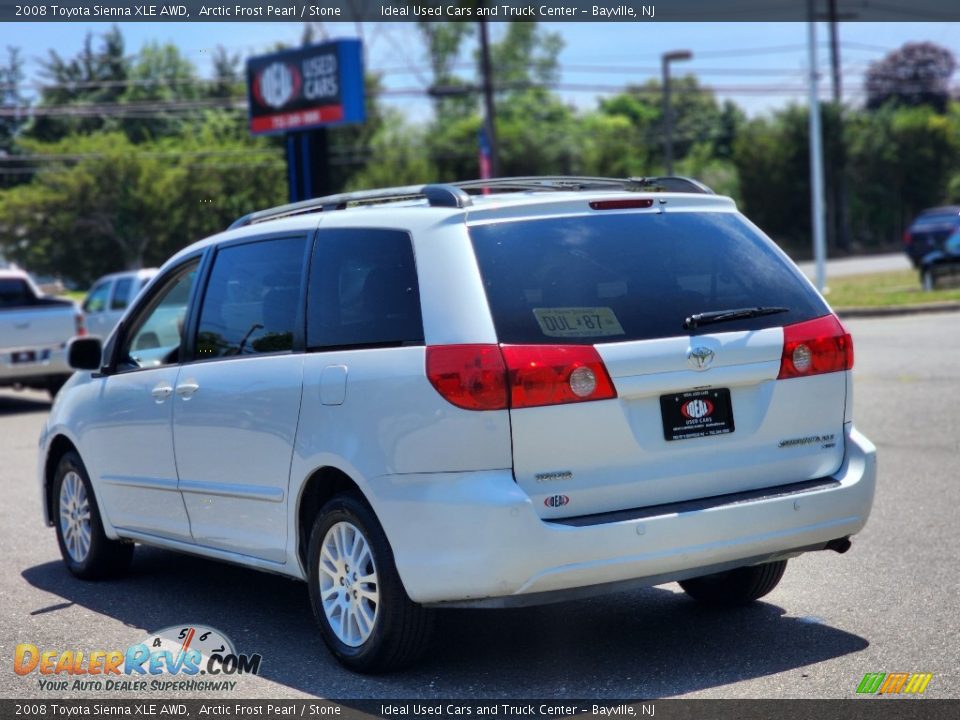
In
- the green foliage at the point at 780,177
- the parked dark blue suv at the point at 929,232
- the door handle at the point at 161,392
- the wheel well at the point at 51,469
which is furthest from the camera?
the green foliage at the point at 780,177

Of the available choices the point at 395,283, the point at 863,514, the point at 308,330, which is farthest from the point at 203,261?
the point at 863,514

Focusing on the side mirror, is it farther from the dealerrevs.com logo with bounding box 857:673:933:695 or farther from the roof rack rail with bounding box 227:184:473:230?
the dealerrevs.com logo with bounding box 857:673:933:695

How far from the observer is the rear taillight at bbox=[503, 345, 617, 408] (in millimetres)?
4766

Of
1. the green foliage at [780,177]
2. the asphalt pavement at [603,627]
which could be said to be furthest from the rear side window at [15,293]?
the green foliage at [780,177]

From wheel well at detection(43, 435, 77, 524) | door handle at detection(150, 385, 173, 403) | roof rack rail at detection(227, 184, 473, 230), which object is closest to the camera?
roof rack rail at detection(227, 184, 473, 230)

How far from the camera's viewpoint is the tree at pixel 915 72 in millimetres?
85062

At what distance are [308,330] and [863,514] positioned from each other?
8.04 feet

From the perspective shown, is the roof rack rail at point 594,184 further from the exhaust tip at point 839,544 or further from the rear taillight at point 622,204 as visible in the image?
the exhaust tip at point 839,544

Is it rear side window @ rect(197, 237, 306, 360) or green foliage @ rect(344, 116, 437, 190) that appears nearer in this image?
rear side window @ rect(197, 237, 306, 360)

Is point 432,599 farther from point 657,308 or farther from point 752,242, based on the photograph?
point 752,242

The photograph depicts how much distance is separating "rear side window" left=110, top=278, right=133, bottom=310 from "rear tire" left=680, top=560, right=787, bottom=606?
56.1 feet

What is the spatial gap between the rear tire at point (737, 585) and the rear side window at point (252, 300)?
2.24m

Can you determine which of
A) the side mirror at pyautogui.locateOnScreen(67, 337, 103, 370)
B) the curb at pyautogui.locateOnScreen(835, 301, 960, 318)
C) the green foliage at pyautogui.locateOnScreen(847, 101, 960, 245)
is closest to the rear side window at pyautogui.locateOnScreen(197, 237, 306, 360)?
the side mirror at pyautogui.locateOnScreen(67, 337, 103, 370)

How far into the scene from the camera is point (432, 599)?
4844 millimetres
